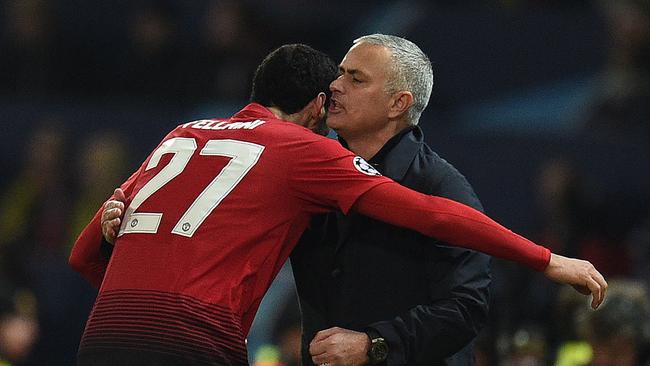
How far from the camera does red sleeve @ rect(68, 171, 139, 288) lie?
16.2ft

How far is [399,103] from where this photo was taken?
16.0 feet

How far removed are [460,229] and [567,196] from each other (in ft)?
14.3

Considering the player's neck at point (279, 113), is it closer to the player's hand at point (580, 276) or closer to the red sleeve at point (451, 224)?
the red sleeve at point (451, 224)

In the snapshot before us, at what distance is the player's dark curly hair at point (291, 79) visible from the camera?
4785 millimetres

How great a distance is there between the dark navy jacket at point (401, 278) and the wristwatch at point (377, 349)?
20 mm

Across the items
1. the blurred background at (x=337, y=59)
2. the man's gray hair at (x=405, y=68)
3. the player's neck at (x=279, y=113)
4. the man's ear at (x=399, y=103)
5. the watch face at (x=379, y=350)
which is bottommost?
the blurred background at (x=337, y=59)

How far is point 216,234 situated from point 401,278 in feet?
2.13

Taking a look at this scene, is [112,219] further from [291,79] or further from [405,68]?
[405,68]

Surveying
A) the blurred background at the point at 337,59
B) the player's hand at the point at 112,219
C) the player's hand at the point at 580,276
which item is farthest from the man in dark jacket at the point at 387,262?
the blurred background at the point at 337,59

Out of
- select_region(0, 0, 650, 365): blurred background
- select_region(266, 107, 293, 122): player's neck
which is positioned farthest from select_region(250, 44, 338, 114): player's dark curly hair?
select_region(0, 0, 650, 365): blurred background

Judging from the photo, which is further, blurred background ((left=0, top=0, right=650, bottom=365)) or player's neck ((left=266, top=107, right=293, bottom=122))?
blurred background ((left=0, top=0, right=650, bottom=365))

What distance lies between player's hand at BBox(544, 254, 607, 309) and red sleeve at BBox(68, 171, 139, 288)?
1461 mm

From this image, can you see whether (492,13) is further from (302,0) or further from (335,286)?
(335,286)

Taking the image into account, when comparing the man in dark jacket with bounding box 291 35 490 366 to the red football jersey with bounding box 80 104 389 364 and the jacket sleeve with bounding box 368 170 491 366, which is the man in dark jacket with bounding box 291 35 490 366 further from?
the red football jersey with bounding box 80 104 389 364
